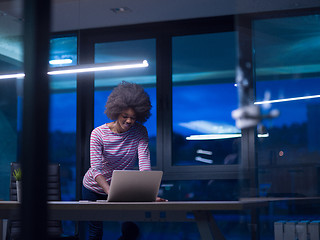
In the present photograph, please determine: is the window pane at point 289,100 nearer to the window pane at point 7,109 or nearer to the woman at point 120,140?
the woman at point 120,140

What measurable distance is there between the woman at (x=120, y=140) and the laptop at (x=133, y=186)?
622 millimetres

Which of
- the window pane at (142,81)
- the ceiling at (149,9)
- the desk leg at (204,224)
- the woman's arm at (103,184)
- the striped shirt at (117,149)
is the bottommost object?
the desk leg at (204,224)

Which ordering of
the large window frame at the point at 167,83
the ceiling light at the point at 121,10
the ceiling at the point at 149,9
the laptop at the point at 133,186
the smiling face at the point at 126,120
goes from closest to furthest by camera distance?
the laptop at the point at 133,186
the smiling face at the point at 126,120
the ceiling at the point at 149,9
the ceiling light at the point at 121,10
the large window frame at the point at 167,83

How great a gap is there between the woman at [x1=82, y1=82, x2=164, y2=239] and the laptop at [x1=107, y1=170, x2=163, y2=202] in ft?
2.04

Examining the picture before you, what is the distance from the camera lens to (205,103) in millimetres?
7590

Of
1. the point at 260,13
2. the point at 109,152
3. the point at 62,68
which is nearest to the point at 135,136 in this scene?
the point at 109,152

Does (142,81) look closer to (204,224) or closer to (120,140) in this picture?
(120,140)

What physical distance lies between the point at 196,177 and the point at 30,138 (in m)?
4.50

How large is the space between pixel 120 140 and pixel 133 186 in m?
0.91

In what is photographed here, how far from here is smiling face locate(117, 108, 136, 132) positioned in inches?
129

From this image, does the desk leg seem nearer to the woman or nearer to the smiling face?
the woman

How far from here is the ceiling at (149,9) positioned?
180 inches

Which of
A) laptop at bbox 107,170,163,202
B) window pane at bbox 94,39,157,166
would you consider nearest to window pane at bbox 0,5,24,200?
window pane at bbox 94,39,157,166

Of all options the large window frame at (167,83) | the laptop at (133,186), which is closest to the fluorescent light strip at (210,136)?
the large window frame at (167,83)
